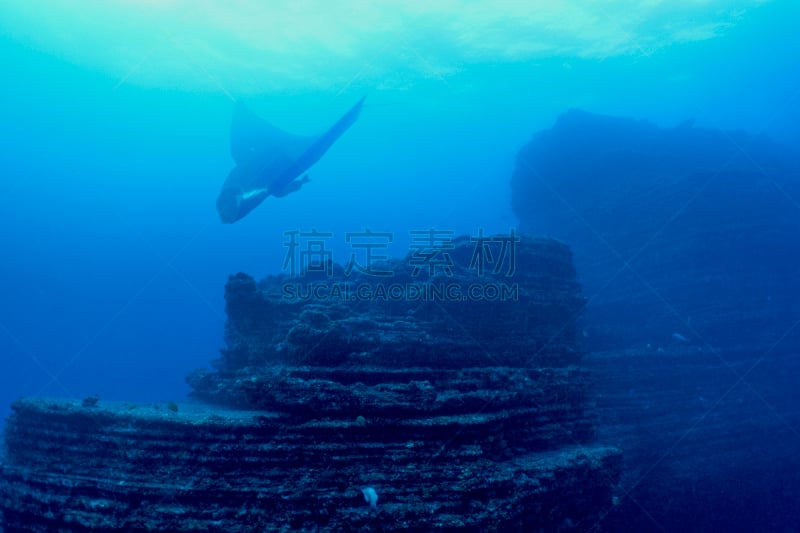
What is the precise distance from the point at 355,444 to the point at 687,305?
59.3ft

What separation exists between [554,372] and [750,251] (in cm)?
1564

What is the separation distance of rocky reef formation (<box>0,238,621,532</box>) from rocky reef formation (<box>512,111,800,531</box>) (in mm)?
4490

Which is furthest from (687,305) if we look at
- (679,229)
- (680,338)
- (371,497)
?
(371,497)

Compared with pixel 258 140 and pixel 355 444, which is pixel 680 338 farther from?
pixel 258 140

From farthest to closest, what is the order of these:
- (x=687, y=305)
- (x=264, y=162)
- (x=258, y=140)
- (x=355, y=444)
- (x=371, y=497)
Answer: (x=687, y=305), (x=258, y=140), (x=264, y=162), (x=355, y=444), (x=371, y=497)

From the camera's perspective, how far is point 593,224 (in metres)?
26.2

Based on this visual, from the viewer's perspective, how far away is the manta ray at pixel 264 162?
14383 mm

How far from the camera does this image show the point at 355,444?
8992 millimetres

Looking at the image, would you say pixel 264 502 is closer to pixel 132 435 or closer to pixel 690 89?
pixel 132 435

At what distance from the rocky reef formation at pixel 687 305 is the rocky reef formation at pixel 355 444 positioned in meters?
4.49

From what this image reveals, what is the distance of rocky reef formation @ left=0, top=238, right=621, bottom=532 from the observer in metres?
8.05

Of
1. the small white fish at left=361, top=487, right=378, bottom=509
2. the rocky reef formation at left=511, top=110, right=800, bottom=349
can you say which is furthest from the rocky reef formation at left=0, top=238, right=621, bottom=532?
the rocky reef formation at left=511, top=110, right=800, bottom=349

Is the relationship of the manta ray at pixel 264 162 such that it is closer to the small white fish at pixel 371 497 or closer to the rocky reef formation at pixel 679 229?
the small white fish at pixel 371 497

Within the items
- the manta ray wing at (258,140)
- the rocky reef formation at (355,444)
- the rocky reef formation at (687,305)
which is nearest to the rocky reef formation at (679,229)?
the rocky reef formation at (687,305)
